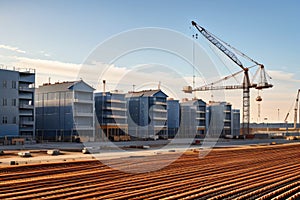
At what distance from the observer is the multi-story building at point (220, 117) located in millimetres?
102894

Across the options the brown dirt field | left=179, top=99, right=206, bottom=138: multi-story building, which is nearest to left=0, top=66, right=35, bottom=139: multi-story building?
the brown dirt field

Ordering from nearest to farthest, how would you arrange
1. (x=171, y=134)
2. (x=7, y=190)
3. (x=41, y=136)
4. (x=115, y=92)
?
(x=7, y=190)
(x=41, y=136)
(x=115, y=92)
(x=171, y=134)

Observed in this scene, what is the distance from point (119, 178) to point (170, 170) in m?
5.28

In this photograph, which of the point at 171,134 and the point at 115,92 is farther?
the point at 171,134

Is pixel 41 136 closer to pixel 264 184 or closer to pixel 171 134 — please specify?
pixel 171 134

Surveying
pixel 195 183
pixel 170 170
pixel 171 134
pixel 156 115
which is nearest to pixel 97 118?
pixel 156 115

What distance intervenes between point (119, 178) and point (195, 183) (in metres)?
4.46

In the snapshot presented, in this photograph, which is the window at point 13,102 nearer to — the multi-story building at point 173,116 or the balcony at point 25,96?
the balcony at point 25,96

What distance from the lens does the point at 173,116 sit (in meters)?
86.4

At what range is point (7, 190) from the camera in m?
18.3

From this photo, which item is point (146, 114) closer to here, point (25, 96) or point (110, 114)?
point (110, 114)

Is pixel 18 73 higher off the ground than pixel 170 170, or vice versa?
pixel 18 73

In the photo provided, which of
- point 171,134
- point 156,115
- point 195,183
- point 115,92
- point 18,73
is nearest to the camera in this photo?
point 195,183

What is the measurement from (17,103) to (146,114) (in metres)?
25.3
